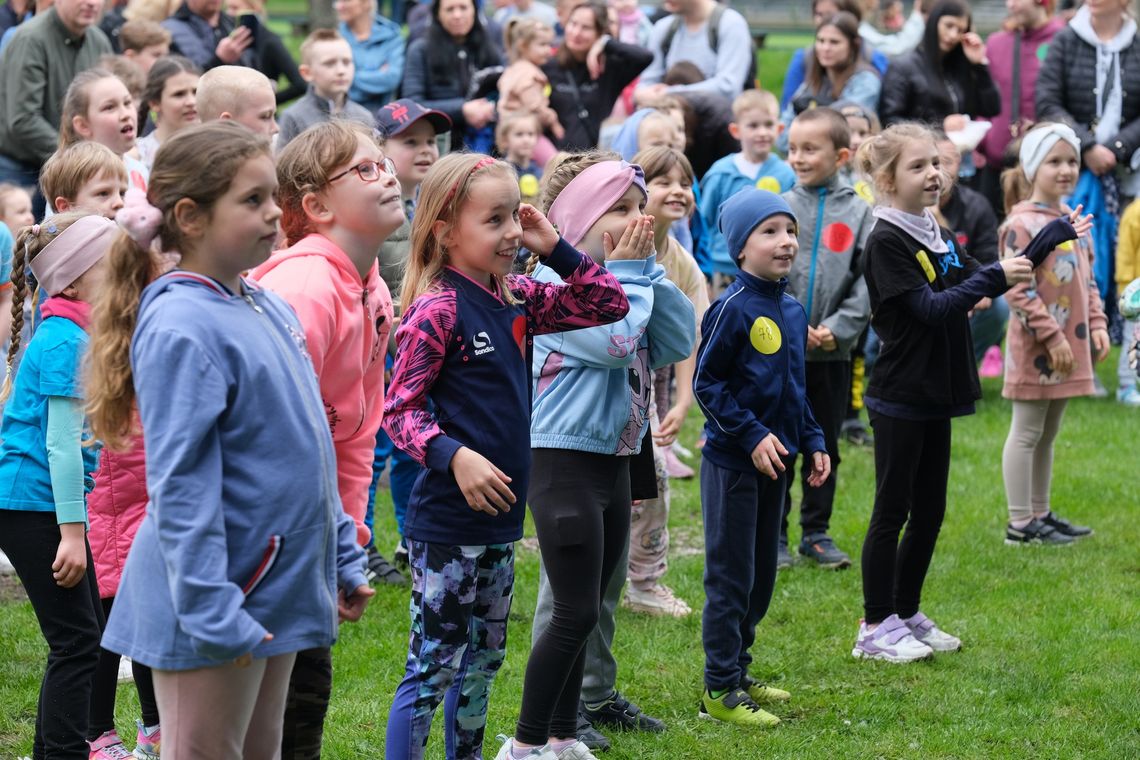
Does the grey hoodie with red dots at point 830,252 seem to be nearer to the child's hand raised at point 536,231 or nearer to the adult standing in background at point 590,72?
the child's hand raised at point 536,231

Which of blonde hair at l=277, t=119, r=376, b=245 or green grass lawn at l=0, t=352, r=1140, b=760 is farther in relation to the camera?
green grass lawn at l=0, t=352, r=1140, b=760

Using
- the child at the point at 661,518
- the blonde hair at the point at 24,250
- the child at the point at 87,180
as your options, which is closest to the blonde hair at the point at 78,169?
the child at the point at 87,180

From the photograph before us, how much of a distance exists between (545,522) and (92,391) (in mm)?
1559

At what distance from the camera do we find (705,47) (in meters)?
10.7

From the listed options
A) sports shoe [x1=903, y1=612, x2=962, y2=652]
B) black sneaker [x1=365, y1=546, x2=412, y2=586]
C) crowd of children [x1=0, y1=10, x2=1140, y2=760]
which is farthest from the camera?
black sneaker [x1=365, y1=546, x2=412, y2=586]

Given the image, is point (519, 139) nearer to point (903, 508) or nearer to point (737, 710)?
point (903, 508)

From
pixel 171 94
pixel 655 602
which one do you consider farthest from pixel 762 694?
pixel 171 94

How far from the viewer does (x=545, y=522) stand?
4.21m

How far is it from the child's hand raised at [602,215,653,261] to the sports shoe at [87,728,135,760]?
87.1 inches

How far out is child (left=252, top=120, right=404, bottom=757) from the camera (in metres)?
3.61

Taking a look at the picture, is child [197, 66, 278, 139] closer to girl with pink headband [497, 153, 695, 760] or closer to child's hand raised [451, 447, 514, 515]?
girl with pink headband [497, 153, 695, 760]

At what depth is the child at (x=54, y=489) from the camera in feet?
13.1

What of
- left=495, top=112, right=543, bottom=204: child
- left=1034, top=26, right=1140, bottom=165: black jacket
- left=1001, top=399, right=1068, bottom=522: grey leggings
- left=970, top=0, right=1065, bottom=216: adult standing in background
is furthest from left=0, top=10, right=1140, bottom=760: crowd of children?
left=970, top=0, right=1065, bottom=216: adult standing in background

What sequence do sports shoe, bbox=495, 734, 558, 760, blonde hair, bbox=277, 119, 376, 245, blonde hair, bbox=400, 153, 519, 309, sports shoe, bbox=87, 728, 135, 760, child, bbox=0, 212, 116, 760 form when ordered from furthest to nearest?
sports shoe, bbox=87, 728, 135, 760 < sports shoe, bbox=495, 734, 558, 760 < child, bbox=0, 212, 116, 760 < blonde hair, bbox=400, 153, 519, 309 < blonde hair, bbox=277, 119, 376, 245
